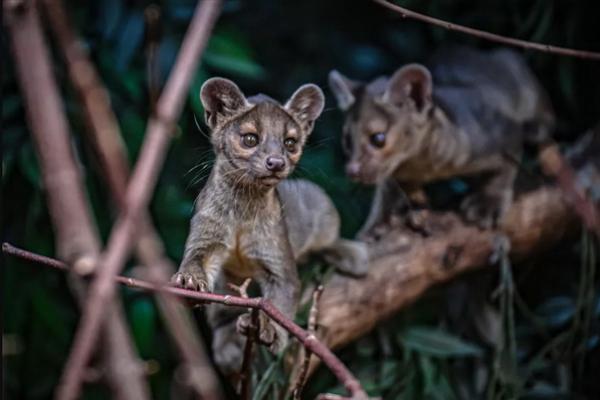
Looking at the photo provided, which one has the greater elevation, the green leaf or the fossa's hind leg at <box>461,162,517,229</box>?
the fossa's hind leg at <box>461,162,517,229</box>

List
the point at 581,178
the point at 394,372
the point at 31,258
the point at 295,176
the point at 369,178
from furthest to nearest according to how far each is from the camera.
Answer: the point at 581,178 < the point at 394,372 < the point at 369,178 < the point at 295,176 < the point at 31,258

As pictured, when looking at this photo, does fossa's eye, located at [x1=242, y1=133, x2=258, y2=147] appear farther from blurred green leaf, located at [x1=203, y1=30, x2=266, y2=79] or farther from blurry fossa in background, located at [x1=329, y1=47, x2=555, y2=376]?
blurred green leaf, located at [x1=203, y1=30, x2=266, y2=79]

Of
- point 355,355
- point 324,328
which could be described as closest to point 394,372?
point 355,355

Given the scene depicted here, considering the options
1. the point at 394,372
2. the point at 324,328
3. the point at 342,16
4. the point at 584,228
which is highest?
the point at 342,16

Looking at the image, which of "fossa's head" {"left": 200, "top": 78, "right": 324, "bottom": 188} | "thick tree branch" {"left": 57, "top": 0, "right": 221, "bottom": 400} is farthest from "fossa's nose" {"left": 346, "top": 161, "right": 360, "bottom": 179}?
"thick tree branch" {"left": 57, "top": 0, "right": 221, "bottom": 400}

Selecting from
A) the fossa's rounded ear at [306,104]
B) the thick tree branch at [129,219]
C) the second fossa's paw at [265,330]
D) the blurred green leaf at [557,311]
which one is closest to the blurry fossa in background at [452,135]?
the blurred green leaf at [557,311]

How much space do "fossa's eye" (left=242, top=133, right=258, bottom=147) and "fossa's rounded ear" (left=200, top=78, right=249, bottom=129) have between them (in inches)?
1.7

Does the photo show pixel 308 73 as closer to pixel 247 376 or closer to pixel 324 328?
pixel 324 328

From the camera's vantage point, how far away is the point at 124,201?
0.57m

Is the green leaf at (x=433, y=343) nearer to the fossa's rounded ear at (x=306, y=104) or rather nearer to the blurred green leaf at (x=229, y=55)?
the blurred green leaf at (x=229, y=55)

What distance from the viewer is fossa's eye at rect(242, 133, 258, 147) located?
1.54 metres

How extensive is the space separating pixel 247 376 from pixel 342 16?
249 cm

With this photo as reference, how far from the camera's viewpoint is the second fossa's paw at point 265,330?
1649mm

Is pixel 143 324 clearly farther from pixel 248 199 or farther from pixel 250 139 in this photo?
pixel 250 139
